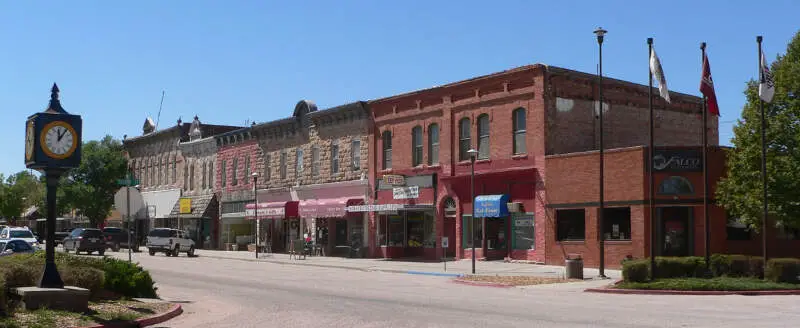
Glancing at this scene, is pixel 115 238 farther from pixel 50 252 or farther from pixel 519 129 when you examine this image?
pixel 50 252

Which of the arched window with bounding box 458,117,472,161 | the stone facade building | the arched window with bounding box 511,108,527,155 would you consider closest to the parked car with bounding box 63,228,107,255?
the stone facade building

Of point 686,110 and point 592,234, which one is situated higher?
point 686,110

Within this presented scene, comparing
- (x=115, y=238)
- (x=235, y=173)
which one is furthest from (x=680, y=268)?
(x=115, y=238)

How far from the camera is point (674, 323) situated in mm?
15383

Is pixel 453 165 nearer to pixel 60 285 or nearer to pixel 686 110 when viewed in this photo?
pixel 686 110

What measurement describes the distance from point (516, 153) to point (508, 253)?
4.47 metres

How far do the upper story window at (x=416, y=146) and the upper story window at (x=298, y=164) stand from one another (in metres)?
10.9

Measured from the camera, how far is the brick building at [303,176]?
4722 centimetres

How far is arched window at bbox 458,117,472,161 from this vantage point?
40500 millimetres

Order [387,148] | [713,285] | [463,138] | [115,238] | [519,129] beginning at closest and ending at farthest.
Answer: [713,285] < [519,129] < [463,138] < [387,148] < [115,238]

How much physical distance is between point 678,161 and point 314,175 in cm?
2410

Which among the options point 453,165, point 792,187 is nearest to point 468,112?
point 453,165

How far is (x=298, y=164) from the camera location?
5247cm

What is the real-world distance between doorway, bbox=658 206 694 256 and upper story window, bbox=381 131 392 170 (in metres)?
16.3
